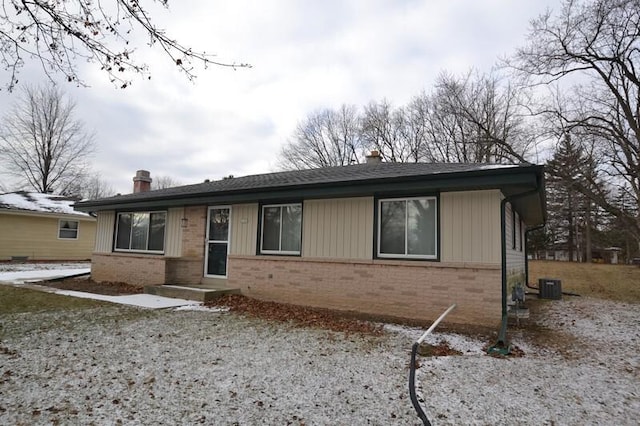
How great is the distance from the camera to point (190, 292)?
338 inches

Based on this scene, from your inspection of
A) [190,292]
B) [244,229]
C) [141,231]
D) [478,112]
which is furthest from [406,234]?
[478,112]

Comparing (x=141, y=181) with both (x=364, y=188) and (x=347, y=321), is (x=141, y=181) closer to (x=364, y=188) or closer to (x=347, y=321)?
(x=364, y=188)

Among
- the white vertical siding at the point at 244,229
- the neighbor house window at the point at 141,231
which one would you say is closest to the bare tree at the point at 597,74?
the white vertical siding at the point at 244,229

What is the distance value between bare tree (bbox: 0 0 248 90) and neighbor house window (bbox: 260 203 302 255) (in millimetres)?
4893

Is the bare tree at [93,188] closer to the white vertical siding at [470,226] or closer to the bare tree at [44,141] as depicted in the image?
the bare tree at [44,141]

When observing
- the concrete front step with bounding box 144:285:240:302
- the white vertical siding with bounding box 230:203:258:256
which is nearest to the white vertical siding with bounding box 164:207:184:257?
the concrete front step with bounding box 144:285:240:302

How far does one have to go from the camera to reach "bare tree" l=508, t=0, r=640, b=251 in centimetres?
1445

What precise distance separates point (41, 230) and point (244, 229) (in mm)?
16049

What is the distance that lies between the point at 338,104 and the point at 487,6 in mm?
22234

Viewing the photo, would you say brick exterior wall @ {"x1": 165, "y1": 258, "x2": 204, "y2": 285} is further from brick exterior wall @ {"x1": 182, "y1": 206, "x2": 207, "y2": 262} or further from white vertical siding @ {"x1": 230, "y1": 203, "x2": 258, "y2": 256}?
white vertical siding @ {"x1": 230, "y1": 203, "x2": 258, "y2": 256}

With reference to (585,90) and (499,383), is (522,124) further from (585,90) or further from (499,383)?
(499,383)

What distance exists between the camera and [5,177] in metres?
30.1

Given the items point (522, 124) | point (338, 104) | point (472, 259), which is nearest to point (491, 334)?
point (472, 259)

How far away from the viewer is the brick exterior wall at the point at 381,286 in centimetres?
629
